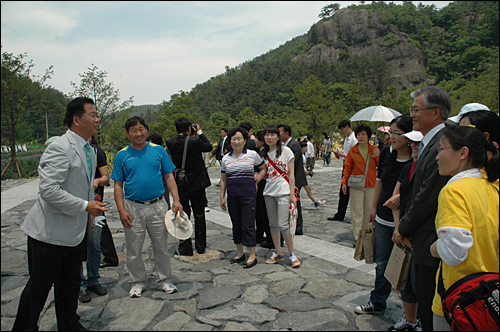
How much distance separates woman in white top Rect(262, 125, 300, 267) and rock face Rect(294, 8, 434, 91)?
7818 cm

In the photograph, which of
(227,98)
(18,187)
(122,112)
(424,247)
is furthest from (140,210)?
(227,98)

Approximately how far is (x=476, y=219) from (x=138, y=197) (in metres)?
3.00

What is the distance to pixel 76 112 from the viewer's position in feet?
9.58

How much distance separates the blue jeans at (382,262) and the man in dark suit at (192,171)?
2.60 metres

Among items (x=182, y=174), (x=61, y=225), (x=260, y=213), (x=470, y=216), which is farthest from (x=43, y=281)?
(x=260, y=213)

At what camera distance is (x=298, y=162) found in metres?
5.94

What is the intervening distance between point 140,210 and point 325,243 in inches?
119

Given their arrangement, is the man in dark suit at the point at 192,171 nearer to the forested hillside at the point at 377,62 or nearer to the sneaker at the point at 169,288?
the sneaker at the point at 169,288

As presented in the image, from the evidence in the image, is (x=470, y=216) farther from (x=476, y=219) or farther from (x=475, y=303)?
(x=475, y=303)

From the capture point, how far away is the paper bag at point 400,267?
2609 mm

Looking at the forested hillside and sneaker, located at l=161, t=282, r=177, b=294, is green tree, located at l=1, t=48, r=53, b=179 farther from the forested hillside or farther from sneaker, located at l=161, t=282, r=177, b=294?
the forested hillside

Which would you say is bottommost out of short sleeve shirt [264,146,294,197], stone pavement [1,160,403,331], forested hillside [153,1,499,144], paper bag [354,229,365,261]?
stone pavement [1,160,403,331]

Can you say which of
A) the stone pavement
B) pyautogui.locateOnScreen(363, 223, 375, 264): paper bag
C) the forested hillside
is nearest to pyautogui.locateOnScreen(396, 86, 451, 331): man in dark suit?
pyautogui.locateOnScreen(363, 223, 375, 264): paper bag

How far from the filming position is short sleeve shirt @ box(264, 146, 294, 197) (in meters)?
4.46
